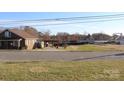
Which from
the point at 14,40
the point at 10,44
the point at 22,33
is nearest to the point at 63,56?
the point at 14,40

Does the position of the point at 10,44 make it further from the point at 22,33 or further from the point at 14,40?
the point at 22,33

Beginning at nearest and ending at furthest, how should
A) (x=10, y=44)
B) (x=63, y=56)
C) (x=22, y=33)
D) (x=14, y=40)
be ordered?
1. (x=63, y=56)
2. (x=14, y=40)
3. (x=10, y=44)
4. (x=22, y=33)

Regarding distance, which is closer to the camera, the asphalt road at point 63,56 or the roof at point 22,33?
the asphalt road at point 63,56

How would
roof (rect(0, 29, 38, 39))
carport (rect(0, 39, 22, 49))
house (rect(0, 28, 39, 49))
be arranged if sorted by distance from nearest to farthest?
carport (rect(0, 39, 22, 49)) → house (rect(0, 28, 39, 49)) → roof (rect(0, 29, 38, 39))

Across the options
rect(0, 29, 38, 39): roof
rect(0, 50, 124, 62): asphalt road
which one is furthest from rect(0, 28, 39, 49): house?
rect(0, 50, 124, 62): asphalt road

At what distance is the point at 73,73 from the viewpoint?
11031 mm

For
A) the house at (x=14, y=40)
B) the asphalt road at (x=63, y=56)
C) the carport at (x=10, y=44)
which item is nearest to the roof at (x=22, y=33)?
the house at (x=14, y=40)

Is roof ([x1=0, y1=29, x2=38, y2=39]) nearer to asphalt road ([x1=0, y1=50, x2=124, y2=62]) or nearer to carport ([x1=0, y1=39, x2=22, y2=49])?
carport ([x1=0, y1=39, x2=22, y2=49])

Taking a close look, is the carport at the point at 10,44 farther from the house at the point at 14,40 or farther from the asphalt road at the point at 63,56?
the asphalt road at the point at 63,56

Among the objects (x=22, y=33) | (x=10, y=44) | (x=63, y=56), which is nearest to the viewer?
(x=63, y=56)

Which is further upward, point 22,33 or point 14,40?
point 22,33
